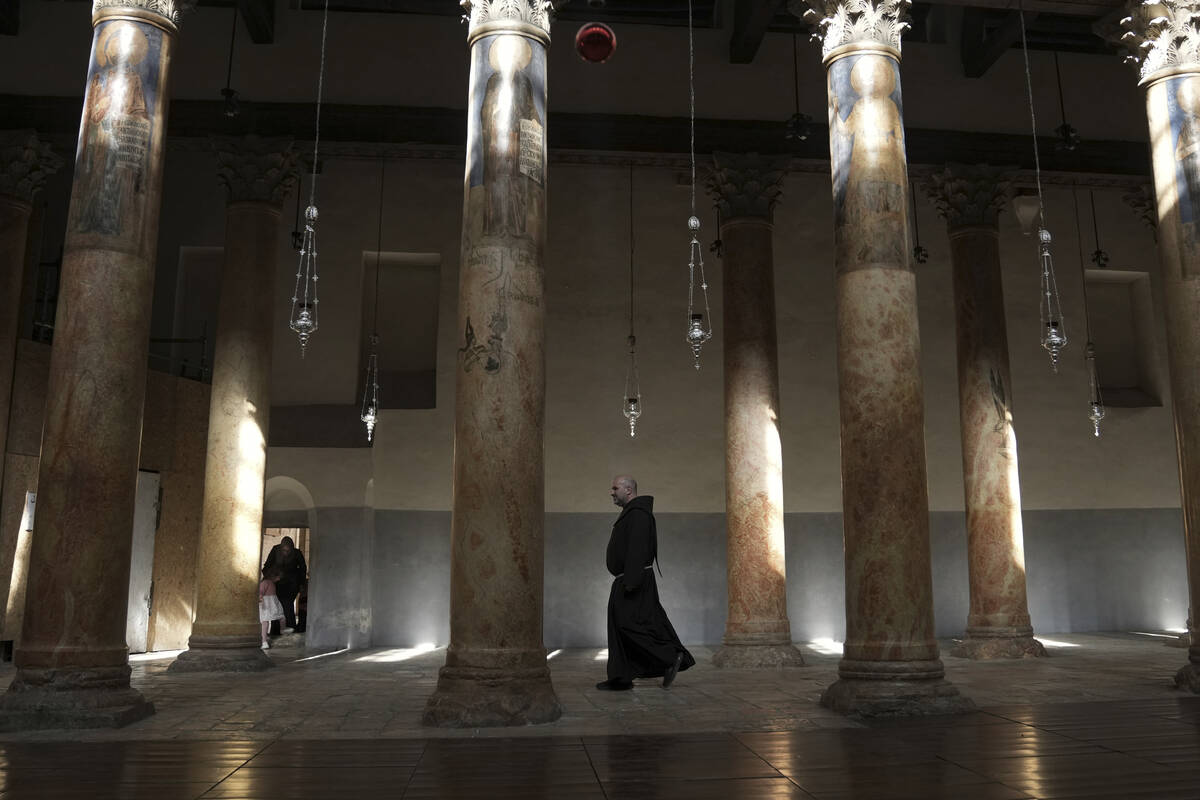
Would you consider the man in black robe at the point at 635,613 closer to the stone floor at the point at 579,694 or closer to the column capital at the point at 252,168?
the stone floor at the point at 579,694

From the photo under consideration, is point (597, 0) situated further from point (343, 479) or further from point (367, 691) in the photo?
point (343, 479)

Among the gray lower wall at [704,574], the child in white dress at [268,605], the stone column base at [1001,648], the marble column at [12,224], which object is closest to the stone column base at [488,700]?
the stone column base at [1001,648]

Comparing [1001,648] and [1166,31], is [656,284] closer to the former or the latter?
[1001,648]

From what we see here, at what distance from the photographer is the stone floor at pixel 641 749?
4.50 m

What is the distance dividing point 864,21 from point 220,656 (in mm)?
8604

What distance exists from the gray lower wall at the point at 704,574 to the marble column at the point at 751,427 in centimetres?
400

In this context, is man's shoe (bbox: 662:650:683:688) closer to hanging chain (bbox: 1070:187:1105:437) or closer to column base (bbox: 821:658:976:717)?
column base (bbox: 821:658:976:717)

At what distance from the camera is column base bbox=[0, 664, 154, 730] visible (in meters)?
6.35

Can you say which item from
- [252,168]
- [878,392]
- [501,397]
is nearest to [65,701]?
[501,397]

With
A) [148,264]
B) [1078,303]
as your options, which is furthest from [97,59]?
[1078,303]

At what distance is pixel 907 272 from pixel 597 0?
3.46m

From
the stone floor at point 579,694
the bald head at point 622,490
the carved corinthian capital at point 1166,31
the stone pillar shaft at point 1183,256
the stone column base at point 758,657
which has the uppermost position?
the carved corinthian capital at point 1166,31

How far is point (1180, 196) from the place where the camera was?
870cm

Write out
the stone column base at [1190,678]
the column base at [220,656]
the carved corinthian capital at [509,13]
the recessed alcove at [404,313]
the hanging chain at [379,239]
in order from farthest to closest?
the recessed alcove at [404,313]
the hanging chain at [379,239]
the column base at [220,656]
the stone column base at [1190,678]
the carved corinthian capital at [509,13]
